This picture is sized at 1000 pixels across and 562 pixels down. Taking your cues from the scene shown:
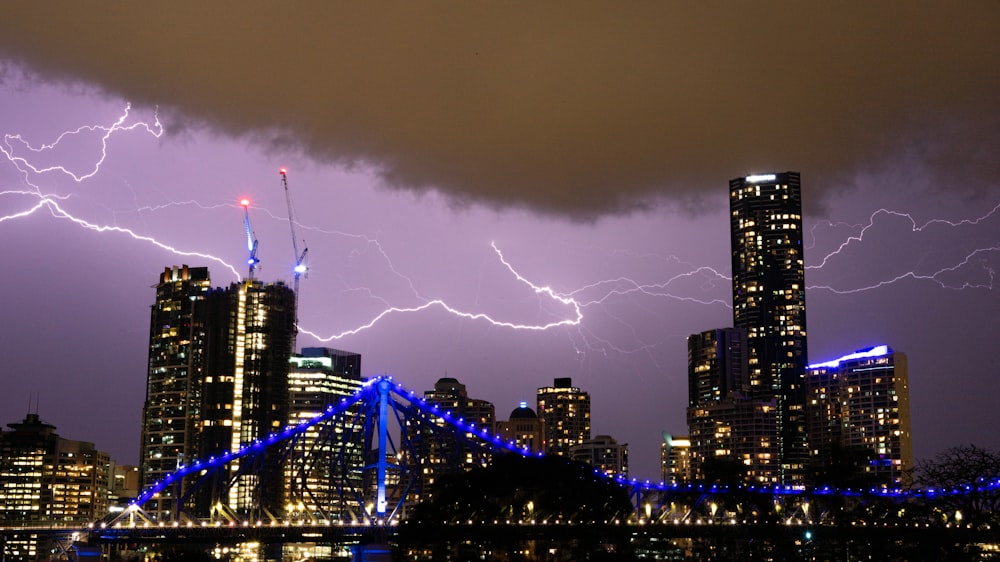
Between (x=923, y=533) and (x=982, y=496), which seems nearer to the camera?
(x=982, y=496)

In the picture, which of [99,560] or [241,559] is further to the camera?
[241,559]

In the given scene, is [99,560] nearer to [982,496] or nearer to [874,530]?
[874,530]

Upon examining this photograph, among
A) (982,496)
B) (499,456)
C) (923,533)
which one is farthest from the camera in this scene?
(499,456)

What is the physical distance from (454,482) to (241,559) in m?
27.1

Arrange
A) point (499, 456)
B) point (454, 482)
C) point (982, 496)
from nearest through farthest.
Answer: point (982, 496), point (454, 482), point (499, 456)

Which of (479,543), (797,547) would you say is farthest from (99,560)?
(797,547)

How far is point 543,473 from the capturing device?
129 m

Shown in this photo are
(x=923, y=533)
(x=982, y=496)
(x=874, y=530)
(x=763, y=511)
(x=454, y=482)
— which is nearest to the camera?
(x=982, y=496)

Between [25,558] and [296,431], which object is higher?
[296,431]

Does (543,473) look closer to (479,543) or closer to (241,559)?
(479,543)

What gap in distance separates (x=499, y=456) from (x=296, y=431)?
21.7 m

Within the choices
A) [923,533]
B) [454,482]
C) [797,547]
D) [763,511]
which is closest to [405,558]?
[454,482]

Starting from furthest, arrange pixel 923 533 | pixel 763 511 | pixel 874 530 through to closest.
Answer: pixel 763 511
pixel 874 530
pixel 923 533

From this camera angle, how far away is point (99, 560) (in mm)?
117562
